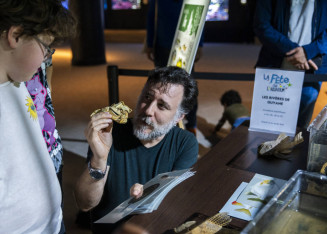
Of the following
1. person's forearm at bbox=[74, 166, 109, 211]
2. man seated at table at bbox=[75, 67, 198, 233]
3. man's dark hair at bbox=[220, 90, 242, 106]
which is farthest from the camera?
man's dark hair at bbox=[220, 90, 242, 106]

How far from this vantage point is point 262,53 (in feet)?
8.89

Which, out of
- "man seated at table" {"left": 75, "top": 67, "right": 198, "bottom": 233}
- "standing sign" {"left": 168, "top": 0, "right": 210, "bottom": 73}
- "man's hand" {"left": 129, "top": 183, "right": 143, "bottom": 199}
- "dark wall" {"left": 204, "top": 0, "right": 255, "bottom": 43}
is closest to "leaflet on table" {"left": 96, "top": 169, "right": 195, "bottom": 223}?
"man's hand" {"left": 129, "top": 183, "right": 143, "bottom": 199}

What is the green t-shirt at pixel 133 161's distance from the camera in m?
1.51

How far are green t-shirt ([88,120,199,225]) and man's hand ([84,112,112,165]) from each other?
0.23 meters

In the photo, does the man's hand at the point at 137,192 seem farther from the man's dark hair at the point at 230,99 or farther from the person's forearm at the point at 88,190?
the man's dark hair at the point at 230,99

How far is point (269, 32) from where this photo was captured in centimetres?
250

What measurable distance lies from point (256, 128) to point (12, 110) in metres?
1.34

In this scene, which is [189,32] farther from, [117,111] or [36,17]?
[36,17]

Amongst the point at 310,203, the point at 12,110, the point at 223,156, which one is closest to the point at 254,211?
the point at 310,203

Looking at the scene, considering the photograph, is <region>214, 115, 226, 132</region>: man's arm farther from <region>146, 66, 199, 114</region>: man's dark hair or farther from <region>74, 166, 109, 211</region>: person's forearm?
<region>74, 166, 109, 211</region>: person's forearm

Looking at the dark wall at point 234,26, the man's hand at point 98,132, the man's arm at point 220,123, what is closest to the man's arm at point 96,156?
the man's hand at point 98,132

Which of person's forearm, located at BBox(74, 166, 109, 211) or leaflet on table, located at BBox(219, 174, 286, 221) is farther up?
leaflet on table, located at BBox(219, 174, 286, 221)

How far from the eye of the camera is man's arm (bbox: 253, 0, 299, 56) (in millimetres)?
2439

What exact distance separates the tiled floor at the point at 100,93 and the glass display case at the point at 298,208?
4.04 ft
